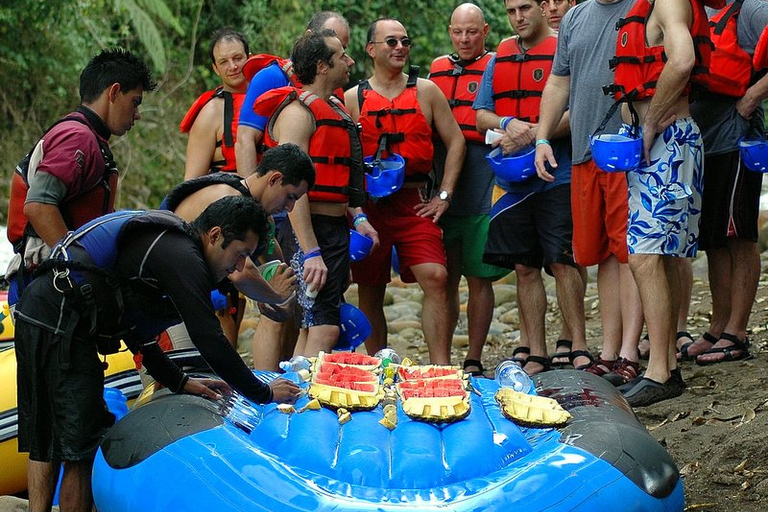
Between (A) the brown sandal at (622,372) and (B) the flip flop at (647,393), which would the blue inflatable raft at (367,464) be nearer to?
(B) the flip flop at (647,393)

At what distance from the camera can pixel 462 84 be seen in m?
7.16

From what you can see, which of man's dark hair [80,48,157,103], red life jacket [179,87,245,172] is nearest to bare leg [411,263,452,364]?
red life jacket [179,87,245,172]

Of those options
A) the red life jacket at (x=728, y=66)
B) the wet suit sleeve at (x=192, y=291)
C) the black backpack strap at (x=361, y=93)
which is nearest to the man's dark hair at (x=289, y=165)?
the wet suit sleeve at (x=192, y=291)

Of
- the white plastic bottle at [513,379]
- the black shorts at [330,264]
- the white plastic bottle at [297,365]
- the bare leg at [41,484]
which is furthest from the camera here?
the black shorts at [330,264]

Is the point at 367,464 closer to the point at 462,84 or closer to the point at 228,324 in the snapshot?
the point at 228,324

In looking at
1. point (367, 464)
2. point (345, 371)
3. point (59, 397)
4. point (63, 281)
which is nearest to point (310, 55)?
point (345, 371)

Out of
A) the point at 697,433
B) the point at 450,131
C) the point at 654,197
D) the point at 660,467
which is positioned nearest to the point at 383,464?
the point at 660,467

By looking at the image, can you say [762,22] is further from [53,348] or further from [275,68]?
[53,348]

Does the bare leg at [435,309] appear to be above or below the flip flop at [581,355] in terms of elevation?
above

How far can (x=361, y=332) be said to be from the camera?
20.6ft

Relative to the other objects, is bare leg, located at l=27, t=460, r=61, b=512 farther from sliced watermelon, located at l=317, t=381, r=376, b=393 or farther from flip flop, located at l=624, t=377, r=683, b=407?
flip flop, located at l=624, t=377, r=683, b=407

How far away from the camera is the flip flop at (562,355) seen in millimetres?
6738

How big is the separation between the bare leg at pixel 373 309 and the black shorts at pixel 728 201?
1.95m

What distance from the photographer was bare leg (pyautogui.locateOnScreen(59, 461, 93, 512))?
415 cm
